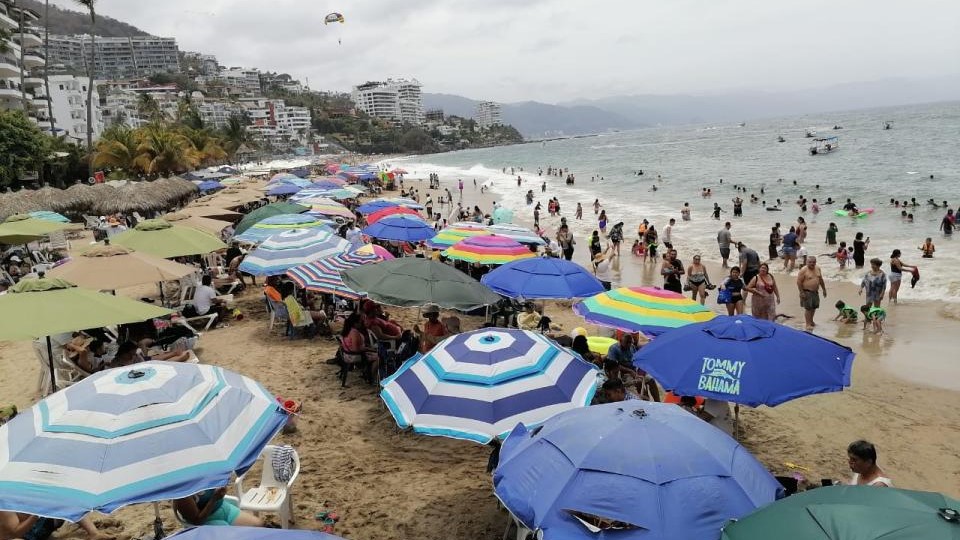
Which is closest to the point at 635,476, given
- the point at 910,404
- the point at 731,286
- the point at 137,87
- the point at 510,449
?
the point at 510,449

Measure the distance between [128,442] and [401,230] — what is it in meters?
9.46

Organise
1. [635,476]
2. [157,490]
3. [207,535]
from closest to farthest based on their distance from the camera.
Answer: [207,535] < [635,476] < [157,490]

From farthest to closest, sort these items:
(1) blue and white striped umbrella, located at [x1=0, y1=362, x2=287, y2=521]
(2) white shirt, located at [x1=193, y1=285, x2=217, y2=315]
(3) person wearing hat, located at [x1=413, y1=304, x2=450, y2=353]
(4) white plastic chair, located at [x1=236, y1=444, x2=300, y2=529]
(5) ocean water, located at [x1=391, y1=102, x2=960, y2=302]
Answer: (5) ocean water, located at [x1=391, y1=102, x2=960, y2=302] → (2) white shirt, located at [x1=193, y1=285, x2=217, y2=315] → (3) person wearing hat, located at [x1=413, y1=304, x2=450, y2=353] → (4) white plastic chair, located at [x1=236, y1=444, x2=300, y2=529] → (1) blue and white striped umbrella, located at [x1=0, y1=362, x2=287, y2=521]

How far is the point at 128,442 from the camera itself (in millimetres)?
3307

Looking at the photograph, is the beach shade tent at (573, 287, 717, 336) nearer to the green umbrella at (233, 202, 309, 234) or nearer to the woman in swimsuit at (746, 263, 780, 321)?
the woman in swimsuit at (746, 263, 780, 321)

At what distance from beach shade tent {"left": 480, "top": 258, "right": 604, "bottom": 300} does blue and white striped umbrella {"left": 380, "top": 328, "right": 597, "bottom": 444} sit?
99.5 inches

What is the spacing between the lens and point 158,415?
11.4ft

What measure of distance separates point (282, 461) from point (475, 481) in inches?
71.1

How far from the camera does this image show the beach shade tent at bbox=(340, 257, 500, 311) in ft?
22.0

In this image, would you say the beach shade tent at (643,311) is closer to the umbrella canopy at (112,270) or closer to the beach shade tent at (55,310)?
the beach shade tent at (55,310)

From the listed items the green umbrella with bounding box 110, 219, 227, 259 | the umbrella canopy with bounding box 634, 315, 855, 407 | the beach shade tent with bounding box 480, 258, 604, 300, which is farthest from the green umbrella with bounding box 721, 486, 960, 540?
the green umbrella with bounding box 110, 219, 227, 259

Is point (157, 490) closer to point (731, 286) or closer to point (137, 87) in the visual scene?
point (731, 286)

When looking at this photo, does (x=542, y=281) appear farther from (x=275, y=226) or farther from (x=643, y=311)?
(x=275, y=226)

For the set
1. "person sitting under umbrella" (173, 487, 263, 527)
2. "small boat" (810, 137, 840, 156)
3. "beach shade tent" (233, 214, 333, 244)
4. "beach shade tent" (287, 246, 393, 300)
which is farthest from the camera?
"small boat" (810, 137, 840, 156)
